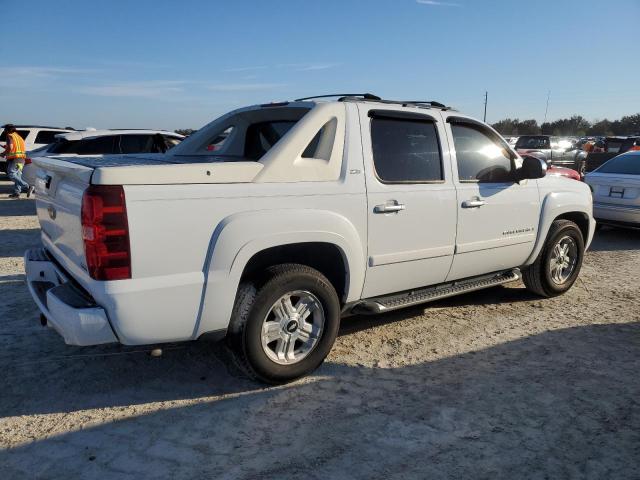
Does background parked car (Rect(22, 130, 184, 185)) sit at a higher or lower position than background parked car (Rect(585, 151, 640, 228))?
higher

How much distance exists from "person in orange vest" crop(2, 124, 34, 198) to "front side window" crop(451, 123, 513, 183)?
11.6m

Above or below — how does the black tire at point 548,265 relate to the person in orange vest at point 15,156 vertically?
below

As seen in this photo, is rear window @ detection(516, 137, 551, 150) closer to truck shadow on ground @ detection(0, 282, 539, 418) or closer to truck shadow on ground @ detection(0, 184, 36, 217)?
truck shadow on ground @ detection(0, 184, 36, 217)

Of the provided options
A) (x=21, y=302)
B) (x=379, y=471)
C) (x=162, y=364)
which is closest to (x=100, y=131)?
(x=21, y=302)

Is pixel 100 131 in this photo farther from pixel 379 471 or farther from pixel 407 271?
pixel 379 471

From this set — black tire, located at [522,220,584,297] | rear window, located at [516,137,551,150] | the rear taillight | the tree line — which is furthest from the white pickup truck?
the tree line

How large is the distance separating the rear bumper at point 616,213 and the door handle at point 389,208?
6468mm

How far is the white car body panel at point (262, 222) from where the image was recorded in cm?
283

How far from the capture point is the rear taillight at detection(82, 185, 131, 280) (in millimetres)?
2711

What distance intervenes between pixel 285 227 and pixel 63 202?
1.34m

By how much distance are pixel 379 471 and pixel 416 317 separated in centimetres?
238

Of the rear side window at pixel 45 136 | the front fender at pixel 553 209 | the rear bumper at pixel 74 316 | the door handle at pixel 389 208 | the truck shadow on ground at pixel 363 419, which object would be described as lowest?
the truck shadow on ground at pixel 363 419

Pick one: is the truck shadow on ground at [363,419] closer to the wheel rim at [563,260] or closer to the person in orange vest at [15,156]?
the wheel rim at [563,260]

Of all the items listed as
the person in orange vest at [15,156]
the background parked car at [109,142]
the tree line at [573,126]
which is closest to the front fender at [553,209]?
the background parked car at [109,142]
